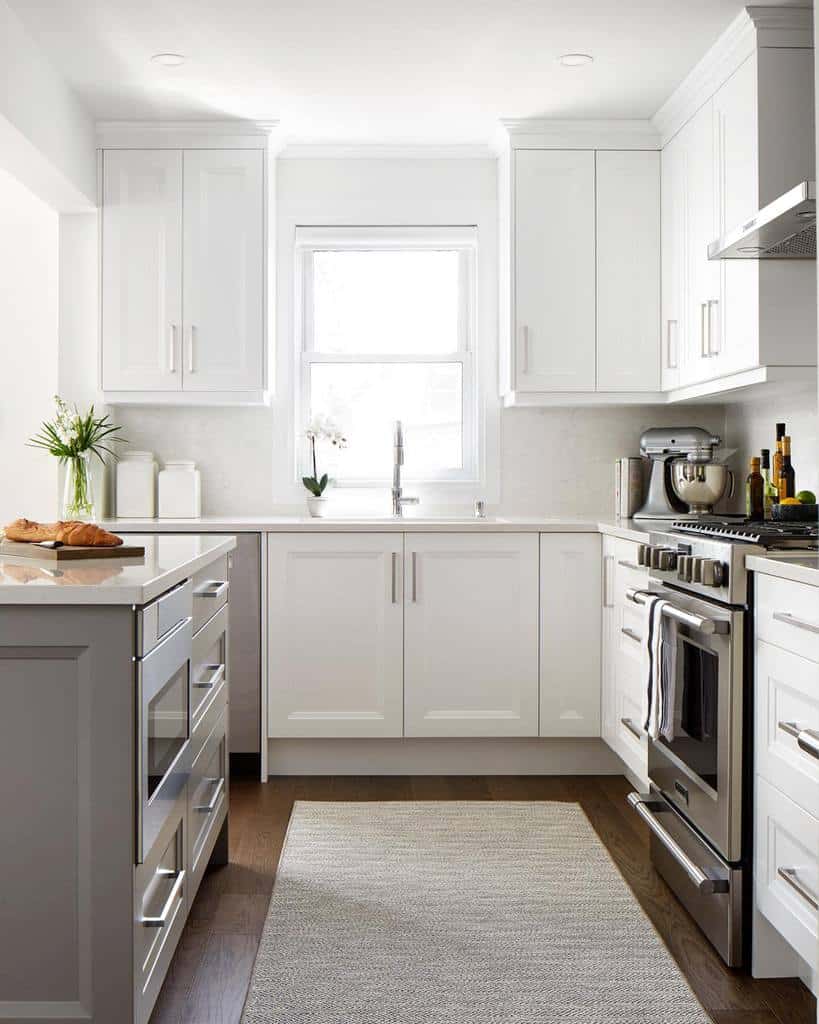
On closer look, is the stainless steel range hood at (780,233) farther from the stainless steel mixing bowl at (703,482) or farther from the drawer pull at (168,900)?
the drawer pull at (168,900)

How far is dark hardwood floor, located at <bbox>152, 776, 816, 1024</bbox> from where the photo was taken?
2.12 metres

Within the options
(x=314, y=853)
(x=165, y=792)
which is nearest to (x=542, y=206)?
(x=314, y=853)

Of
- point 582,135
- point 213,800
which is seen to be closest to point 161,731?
point 213,800

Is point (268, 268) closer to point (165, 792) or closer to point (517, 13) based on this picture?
point (517, 13)

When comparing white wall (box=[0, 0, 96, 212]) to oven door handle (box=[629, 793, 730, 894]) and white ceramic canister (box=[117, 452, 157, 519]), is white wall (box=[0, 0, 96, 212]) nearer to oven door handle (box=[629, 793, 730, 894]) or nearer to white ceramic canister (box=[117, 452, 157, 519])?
white ceramic canister (box=[117, 452, 157, 519])

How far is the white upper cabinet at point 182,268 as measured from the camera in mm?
3990

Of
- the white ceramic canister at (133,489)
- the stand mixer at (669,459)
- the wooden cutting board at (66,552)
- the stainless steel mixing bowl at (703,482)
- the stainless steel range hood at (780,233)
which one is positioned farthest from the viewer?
the white ceramic canister at (133,489)

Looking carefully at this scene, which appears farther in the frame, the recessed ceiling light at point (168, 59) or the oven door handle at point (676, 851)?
the recessed ceiling light at point (168, 59)

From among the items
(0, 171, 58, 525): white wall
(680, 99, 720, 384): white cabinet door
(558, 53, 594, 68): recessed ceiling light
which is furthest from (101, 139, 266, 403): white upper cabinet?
(680, 99, 720, 384): white cabinet door

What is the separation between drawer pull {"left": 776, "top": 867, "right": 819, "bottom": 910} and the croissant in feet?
5.17

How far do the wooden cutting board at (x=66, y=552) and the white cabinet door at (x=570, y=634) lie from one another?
1977 millimetres

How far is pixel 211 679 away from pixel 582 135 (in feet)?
8.87

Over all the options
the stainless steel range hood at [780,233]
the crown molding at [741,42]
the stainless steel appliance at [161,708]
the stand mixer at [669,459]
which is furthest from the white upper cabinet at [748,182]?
the stainless steel appliance at [161,708]

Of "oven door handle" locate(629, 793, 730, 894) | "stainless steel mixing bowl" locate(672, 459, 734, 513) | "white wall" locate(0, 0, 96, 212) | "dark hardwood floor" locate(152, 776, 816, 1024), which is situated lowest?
"dark hardwood floor" locate(152, 776, 816, 1024)
